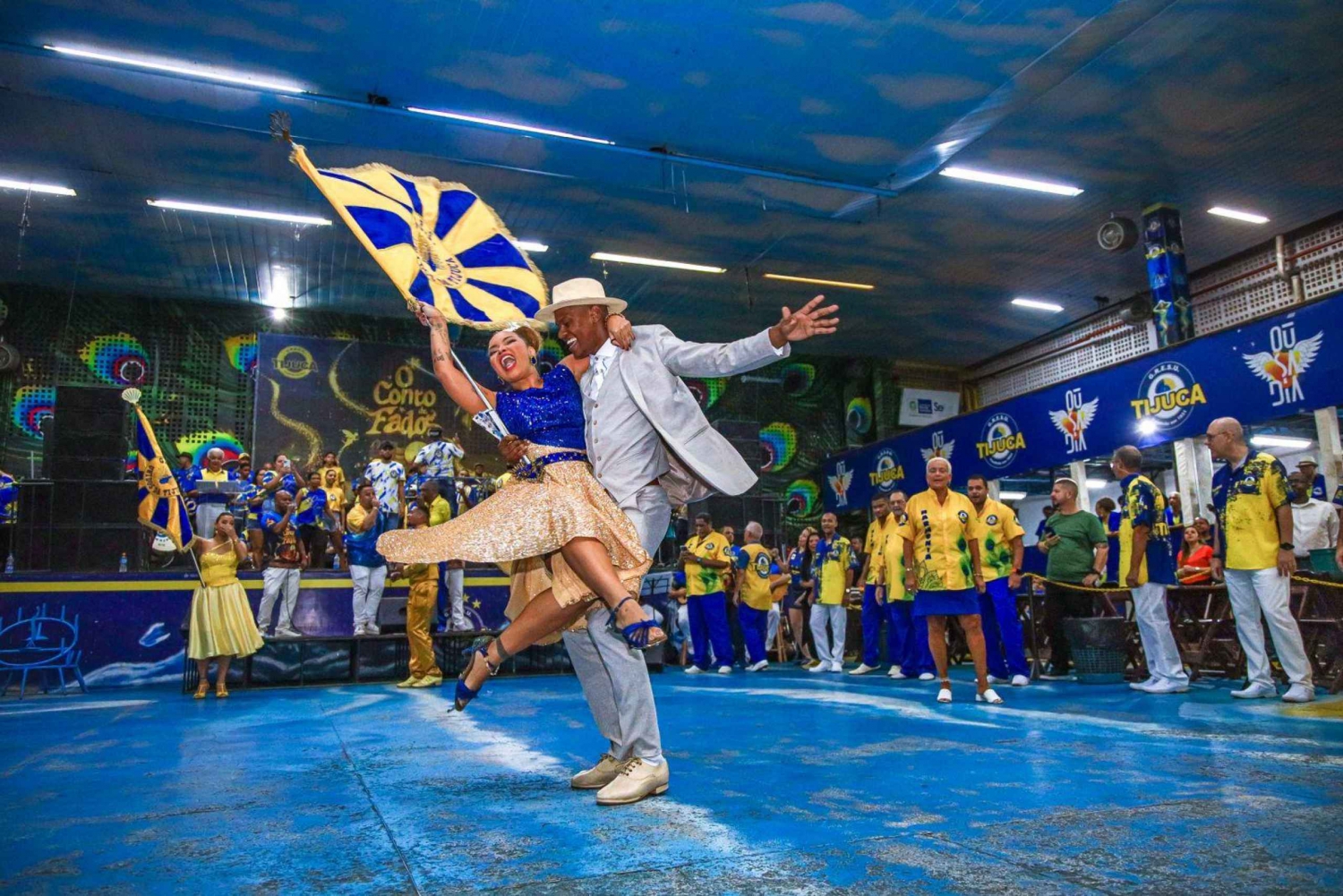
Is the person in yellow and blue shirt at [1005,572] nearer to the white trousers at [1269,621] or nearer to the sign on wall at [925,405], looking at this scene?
the white trousers at [1269,621]

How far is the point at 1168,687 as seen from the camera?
6336mm

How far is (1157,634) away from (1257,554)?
3.43 ft

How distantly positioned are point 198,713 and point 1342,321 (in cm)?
1103

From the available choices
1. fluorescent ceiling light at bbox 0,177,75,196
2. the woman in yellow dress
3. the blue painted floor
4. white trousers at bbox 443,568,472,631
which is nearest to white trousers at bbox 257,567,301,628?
white trousers at bbox 443,568,472,631

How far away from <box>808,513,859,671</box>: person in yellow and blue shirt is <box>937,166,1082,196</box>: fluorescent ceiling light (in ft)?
16.5

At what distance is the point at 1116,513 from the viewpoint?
7613 mm

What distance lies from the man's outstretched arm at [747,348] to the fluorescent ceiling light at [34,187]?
12.5 metres

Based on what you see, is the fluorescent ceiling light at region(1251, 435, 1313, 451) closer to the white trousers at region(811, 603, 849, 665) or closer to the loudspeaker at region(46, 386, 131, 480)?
the white trousers at region(811, 603, 849, 665)

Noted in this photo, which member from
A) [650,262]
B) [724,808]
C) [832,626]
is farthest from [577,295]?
[650,262]

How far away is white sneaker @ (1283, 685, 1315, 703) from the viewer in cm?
541

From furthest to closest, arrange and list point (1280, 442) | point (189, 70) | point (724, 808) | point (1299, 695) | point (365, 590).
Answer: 1. point (1280, 442)
2. point (365, 590)
3. point (189, 70)
4. point (1299, 695)
5. point (724, 808)

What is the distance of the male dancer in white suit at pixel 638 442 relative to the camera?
286 centimetres

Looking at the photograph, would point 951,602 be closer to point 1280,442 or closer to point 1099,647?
point 1099,647

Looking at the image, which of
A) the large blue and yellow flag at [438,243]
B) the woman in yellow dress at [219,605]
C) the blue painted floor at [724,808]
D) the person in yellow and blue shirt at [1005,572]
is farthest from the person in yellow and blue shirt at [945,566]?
the woman in yellow dress at [219,605]
